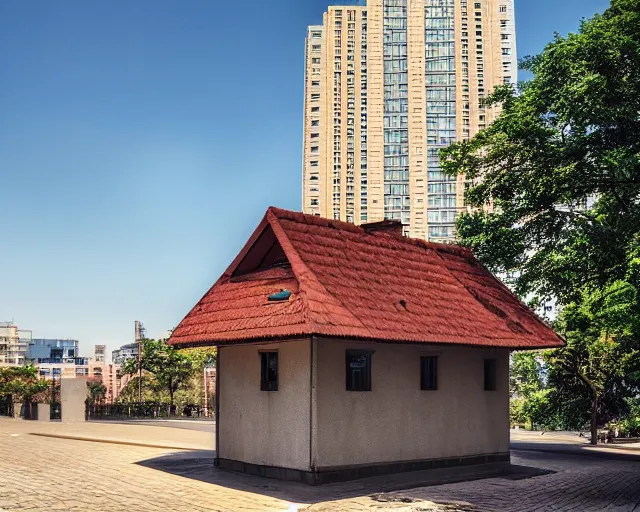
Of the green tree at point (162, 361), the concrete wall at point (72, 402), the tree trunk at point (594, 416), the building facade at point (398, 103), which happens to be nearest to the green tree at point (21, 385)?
the green tree at point (162, 361)

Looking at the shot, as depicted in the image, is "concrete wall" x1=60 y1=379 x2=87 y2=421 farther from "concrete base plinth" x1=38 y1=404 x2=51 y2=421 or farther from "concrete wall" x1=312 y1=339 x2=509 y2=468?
"concrete wall" x1=312 y1=339 x2=509 y2=468

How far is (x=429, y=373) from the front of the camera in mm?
21422

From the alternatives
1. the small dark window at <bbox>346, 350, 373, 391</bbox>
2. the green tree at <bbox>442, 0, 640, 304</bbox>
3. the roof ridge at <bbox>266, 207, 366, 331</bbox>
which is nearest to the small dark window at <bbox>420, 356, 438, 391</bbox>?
the small dark window at <bbox>346, 350, 373, 391</bbox>

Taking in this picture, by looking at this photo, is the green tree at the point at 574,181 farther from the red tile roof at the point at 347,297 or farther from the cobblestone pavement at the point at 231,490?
the cobblestone pavement at the point at 231,490

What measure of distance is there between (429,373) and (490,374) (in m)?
2.99

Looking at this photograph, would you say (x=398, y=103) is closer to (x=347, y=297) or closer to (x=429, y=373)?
(x=429, y=373)

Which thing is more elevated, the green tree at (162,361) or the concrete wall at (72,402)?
the green tree at (162,361)

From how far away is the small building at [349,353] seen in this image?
59.9 feet

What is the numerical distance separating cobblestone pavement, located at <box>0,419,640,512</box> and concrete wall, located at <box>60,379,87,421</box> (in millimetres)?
22232

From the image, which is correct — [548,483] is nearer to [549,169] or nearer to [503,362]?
[503,362]

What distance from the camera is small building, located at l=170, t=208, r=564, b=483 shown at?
18266 mm

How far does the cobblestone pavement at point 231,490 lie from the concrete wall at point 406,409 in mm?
1125

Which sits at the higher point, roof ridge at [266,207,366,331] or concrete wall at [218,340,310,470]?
roof ridge at [266,207,366,331]

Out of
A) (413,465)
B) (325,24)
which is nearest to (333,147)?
(325,24)
